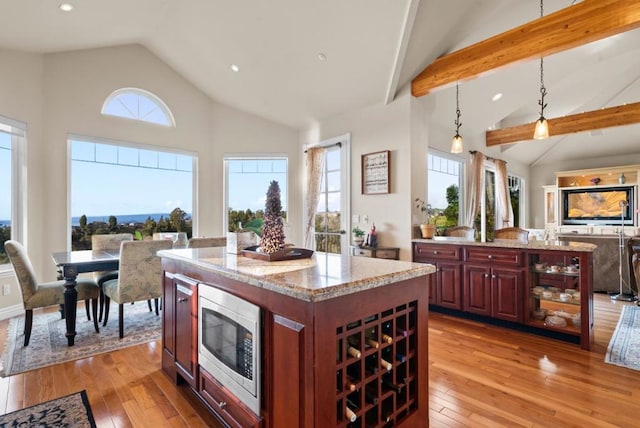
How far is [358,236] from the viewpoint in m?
4.89

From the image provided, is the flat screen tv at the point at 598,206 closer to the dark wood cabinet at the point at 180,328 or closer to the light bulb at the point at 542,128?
the light bulb at the point at 542,128

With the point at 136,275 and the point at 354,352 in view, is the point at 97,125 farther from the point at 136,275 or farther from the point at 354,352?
the point at 354,352

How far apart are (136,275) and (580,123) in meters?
7.79

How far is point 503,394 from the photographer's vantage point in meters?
2.24

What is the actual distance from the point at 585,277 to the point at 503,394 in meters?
1.60

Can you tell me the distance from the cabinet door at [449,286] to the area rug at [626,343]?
137 cm

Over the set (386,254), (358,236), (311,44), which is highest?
(311,44)

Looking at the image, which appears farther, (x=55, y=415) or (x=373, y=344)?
(x=55, y=415)

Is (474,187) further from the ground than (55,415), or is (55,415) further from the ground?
(474,187)

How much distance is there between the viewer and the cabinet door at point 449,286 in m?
3.90

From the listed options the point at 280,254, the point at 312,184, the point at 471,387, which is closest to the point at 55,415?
the point at 280,254

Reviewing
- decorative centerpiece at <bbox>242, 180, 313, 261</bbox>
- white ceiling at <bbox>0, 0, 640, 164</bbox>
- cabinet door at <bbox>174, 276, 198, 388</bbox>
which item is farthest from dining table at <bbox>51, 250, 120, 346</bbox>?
white ceiling at <bbox>0, 0, 640, 164</bbox>

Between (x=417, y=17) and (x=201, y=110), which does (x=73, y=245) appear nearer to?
(x=201, y=110)

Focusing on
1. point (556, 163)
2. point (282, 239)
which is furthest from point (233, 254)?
point (556, 163)
